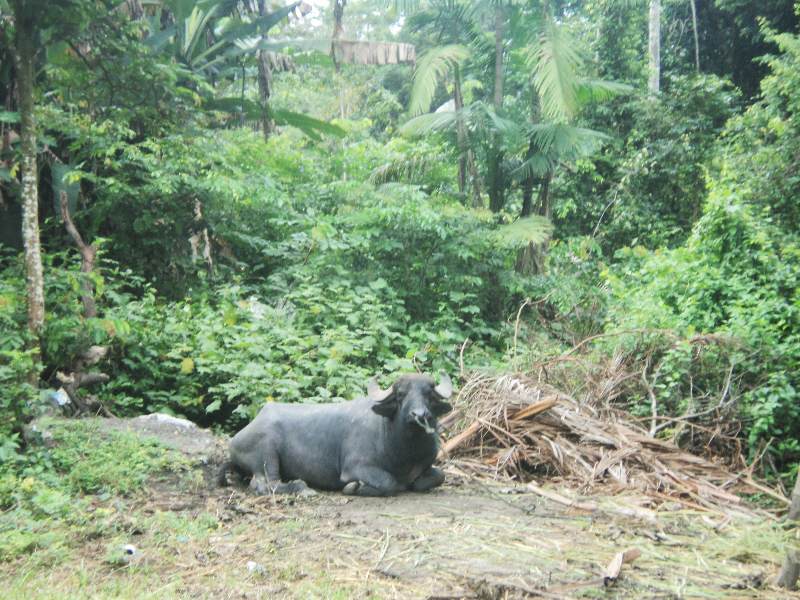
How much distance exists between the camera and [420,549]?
353 centimetres

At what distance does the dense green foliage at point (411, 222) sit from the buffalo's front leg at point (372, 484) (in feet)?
6.68

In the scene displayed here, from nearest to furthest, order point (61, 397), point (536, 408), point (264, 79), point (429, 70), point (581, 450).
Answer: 1. point (581, 450)
2. point (536, 408)
3. point (61, 397)
4. point (264, 79)
5. point (429, 70)

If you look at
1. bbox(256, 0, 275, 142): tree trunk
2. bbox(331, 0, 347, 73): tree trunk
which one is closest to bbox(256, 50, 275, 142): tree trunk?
bbox(256, 0, 275, 142): tree trunk

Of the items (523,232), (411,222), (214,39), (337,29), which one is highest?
(214,39)

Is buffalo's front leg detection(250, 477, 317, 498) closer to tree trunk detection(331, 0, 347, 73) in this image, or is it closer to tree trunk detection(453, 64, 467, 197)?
tree trunk detection(453, 64, 467, 197)

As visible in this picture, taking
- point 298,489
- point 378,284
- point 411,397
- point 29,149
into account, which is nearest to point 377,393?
point 411,397

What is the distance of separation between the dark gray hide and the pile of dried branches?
486mm

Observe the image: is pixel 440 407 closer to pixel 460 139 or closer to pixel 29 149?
pixel 29 149

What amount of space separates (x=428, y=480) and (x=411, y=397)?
709mm

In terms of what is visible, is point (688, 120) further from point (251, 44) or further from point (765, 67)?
point (251, 44)

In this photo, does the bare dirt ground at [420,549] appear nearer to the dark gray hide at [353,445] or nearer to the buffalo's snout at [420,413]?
the dark gray hide at [353,445]

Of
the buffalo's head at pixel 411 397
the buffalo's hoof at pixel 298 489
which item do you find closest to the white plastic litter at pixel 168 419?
the buffalo's hoof at pixel 298 489

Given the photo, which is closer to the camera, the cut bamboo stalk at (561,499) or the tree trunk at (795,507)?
the tree trunk at (795,507)

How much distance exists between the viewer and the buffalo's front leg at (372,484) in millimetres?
4777
